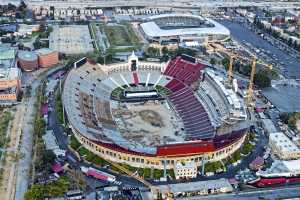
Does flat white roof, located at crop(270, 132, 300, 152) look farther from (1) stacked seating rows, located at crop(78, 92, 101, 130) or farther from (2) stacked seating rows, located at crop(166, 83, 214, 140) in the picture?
(1) stacked seating rows, located at crop(78, 92, 101, 130)

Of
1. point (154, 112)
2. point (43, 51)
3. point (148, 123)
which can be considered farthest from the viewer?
point (43, 51)

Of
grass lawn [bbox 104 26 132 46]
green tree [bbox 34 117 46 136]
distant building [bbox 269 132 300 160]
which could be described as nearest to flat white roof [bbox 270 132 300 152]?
distant building [bbox 269 132 300 160]

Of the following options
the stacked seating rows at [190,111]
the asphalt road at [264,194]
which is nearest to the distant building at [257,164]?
the asphalt road at [264,194]

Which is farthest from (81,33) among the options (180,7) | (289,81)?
(289,81)

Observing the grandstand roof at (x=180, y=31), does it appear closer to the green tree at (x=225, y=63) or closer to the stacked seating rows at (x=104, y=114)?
the green tree at (x=225, y=63)

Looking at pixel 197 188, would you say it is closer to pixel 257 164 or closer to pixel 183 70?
pixel 257 164

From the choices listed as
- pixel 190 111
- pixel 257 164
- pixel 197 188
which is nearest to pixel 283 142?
pixel 257 164

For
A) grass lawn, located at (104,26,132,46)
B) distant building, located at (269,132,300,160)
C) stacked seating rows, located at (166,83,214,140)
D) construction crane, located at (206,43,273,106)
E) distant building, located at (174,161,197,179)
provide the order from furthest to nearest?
grass lawn, located at (104,26,132,46) → construction crane, located at (206,43,273,106) → stacked seating rows, located at (166,83,214,140) → distant building, located at (269,132,300,160) → distant building, located at (174,161,197,179)
